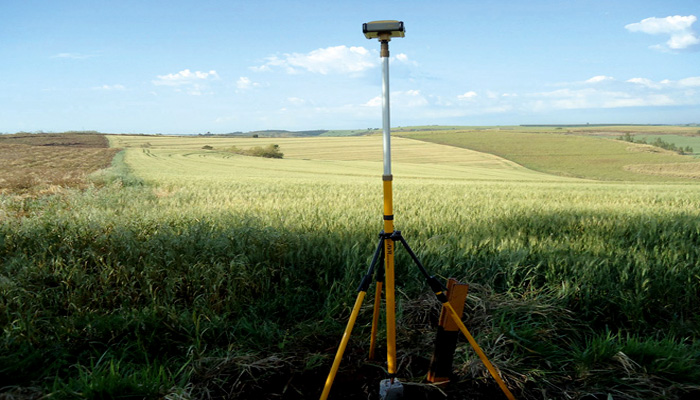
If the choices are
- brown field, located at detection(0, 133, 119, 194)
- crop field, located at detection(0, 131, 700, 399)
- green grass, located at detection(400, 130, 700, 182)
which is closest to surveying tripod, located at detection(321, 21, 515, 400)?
crop field, located at detection(0, 131, 700, 399)

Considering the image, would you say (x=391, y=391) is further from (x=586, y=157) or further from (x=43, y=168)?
(x=586, y=157)

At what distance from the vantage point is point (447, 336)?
264 centimetres

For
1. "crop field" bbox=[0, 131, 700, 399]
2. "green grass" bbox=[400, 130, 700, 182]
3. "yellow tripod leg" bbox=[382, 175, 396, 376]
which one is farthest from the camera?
"green grass" bbox=[400, 130, 700, 182]

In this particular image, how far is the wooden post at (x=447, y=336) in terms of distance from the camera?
103 inches

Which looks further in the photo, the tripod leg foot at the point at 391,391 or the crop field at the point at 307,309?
the crop field at the point at 307,309

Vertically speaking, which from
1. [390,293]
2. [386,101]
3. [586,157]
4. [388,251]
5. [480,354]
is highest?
[386,101]

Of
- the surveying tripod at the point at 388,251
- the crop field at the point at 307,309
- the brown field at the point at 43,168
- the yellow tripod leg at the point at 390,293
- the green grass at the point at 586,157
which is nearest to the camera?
the surveying tripod at the point at 388,251

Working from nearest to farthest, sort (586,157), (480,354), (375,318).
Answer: (480,354) < (375,318) < (586,157)

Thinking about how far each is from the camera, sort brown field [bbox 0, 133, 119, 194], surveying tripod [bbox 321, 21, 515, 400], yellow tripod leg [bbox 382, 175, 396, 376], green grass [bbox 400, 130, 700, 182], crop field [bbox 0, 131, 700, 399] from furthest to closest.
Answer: green grass [bbox 400, 130, 700, 182] < brown field [bbox 0, 133, 119, 194] < crop field [bbox 0, 131, 700, 399] < yellow tripod leg [bbox 382, 175, 396, 376] < surveying tripod [bbox 321, 21, 515, 400]

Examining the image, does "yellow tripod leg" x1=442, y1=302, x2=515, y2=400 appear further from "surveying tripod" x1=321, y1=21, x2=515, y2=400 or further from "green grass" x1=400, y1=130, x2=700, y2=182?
"green grass" x1=400, y1=130, x2=700, y2=182

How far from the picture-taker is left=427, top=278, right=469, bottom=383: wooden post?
8.59 ft

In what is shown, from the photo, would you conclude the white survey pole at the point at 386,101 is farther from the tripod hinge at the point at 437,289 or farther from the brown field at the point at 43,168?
the brown field at the point at 43,168

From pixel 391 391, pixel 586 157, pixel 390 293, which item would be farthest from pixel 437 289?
pixel 586 157

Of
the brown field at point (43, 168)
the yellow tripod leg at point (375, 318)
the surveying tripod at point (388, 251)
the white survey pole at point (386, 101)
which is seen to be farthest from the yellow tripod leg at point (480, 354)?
the brown field at point (43, 168)
